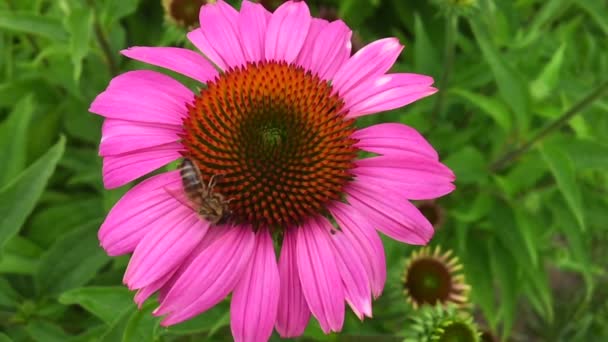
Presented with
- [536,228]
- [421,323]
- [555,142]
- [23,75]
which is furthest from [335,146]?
[23,75]

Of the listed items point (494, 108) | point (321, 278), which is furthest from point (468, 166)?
point (321, 278)

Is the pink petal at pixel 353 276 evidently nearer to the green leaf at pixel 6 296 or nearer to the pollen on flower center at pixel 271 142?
the pollen on flower center at pixel 271 142

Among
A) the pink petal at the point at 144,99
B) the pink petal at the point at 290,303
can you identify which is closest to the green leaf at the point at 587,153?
the pink petal at the point at 290,303

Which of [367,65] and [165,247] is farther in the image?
[367,65]

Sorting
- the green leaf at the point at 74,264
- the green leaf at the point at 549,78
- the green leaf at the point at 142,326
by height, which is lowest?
the green leaf at the point at 74,264

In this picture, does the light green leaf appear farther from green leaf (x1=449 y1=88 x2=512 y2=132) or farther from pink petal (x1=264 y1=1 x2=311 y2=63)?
pink petal (x1=264 y1=1 x2=311 y2=63)

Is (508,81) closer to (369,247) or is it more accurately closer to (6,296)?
(369,247)
